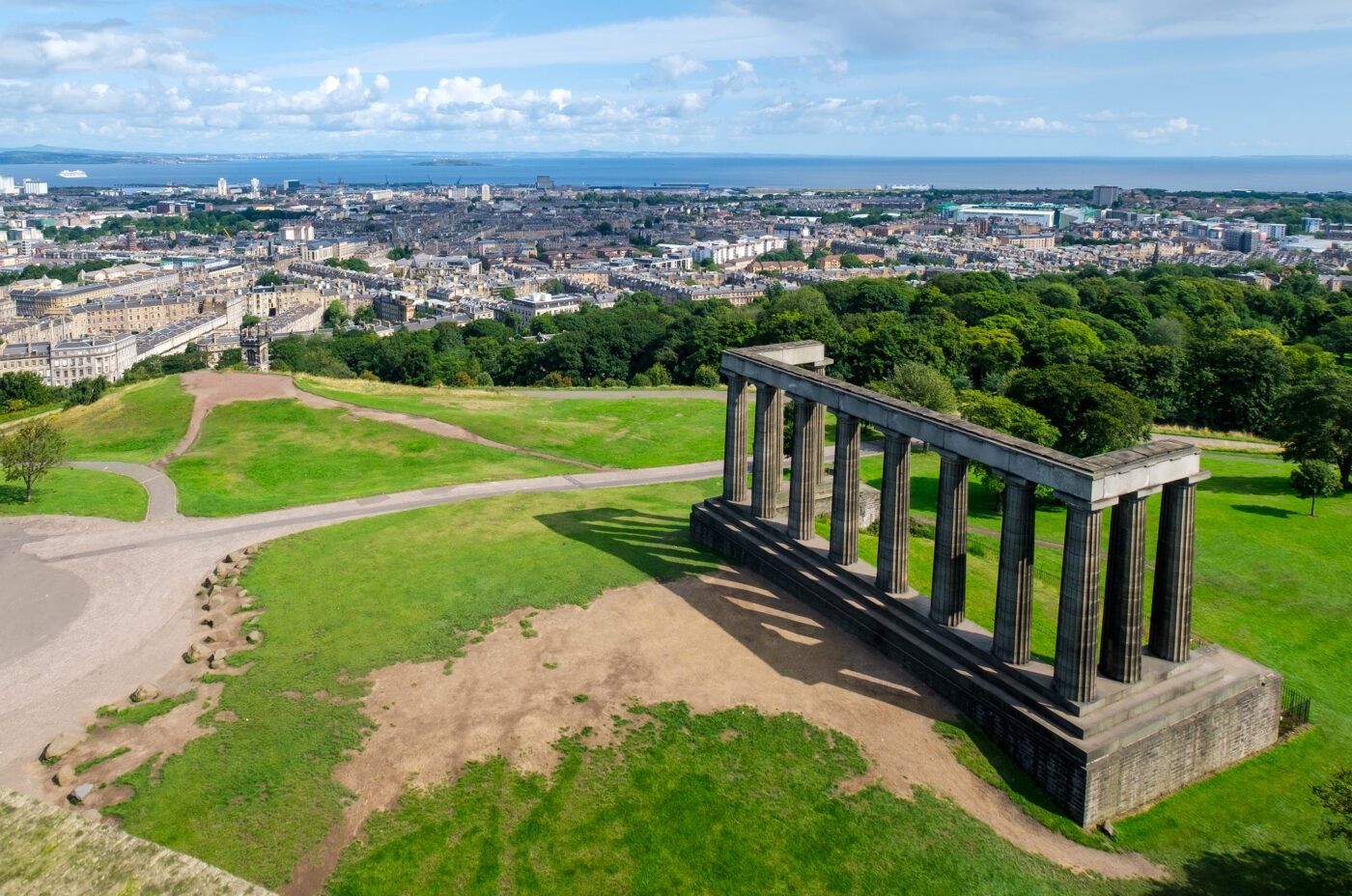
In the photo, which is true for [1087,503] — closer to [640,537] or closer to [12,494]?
[640,537]

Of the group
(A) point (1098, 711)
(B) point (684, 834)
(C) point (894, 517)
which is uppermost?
(C) point (894, 517)

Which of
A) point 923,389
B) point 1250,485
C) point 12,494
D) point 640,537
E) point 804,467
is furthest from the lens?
point 923,389

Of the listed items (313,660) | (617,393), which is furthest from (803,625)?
(617,393)

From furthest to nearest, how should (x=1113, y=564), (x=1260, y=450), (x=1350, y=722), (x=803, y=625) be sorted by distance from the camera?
(x=1260, y=450)
(x=803, y=625)
(x=1350, y=722)
(x=1113, y=564)

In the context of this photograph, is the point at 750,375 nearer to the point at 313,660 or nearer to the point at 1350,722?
the point at 313,660

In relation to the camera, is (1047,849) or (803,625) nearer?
(1047,849)

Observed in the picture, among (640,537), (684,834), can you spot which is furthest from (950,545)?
(640,537)
